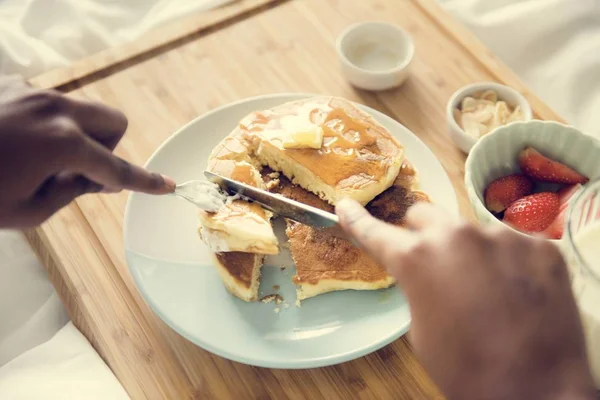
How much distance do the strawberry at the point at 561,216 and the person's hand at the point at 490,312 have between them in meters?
0.48

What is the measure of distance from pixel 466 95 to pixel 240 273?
0.76 metres

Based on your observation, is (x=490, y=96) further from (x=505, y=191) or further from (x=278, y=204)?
(x=278, y=204)

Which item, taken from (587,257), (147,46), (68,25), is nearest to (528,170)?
(587,257)

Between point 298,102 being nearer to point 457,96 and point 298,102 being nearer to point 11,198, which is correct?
point 457,96

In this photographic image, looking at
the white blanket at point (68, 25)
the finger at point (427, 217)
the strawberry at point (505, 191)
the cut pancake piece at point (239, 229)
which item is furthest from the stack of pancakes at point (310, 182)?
the white blanket at point (68, 25)

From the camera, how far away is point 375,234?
2.35ft

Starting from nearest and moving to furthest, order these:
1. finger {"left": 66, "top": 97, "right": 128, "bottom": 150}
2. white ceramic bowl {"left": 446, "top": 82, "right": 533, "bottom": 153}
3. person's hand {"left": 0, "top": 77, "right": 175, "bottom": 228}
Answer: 1. person's hand {"left": 0, "top": 77, "right": 175, "bottom": 228}
2. finger {"left": 66, "top": 97, "right": 128, "bottom": 150}
3. white ceramic bowl {"left": 446, "top": 82, "right": 533, "bottom": 153}

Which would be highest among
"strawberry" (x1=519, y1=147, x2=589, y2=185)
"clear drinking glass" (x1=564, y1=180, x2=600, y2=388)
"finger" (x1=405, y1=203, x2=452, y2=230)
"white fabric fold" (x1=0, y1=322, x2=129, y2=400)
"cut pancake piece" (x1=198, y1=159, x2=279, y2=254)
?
"finger" (x1=405, y1=203, x2=452, y2=230)

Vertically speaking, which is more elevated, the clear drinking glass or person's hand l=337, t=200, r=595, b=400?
person's hand l=337, t=200, r=595, b=400

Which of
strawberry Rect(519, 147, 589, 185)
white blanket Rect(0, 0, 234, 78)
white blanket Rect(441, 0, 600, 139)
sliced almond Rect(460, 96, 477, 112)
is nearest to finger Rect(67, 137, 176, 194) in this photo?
strawberry Rect(519, 147, 589, 185)

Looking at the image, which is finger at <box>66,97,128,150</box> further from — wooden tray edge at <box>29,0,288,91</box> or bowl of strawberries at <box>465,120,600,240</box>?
wooden tray edge at <box>29,0,288,91</box>

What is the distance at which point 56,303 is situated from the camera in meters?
1.44

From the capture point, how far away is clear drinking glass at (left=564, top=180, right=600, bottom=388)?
843mm

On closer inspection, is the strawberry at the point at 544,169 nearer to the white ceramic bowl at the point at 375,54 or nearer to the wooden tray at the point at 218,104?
the wooden tray at the point at 218,104
